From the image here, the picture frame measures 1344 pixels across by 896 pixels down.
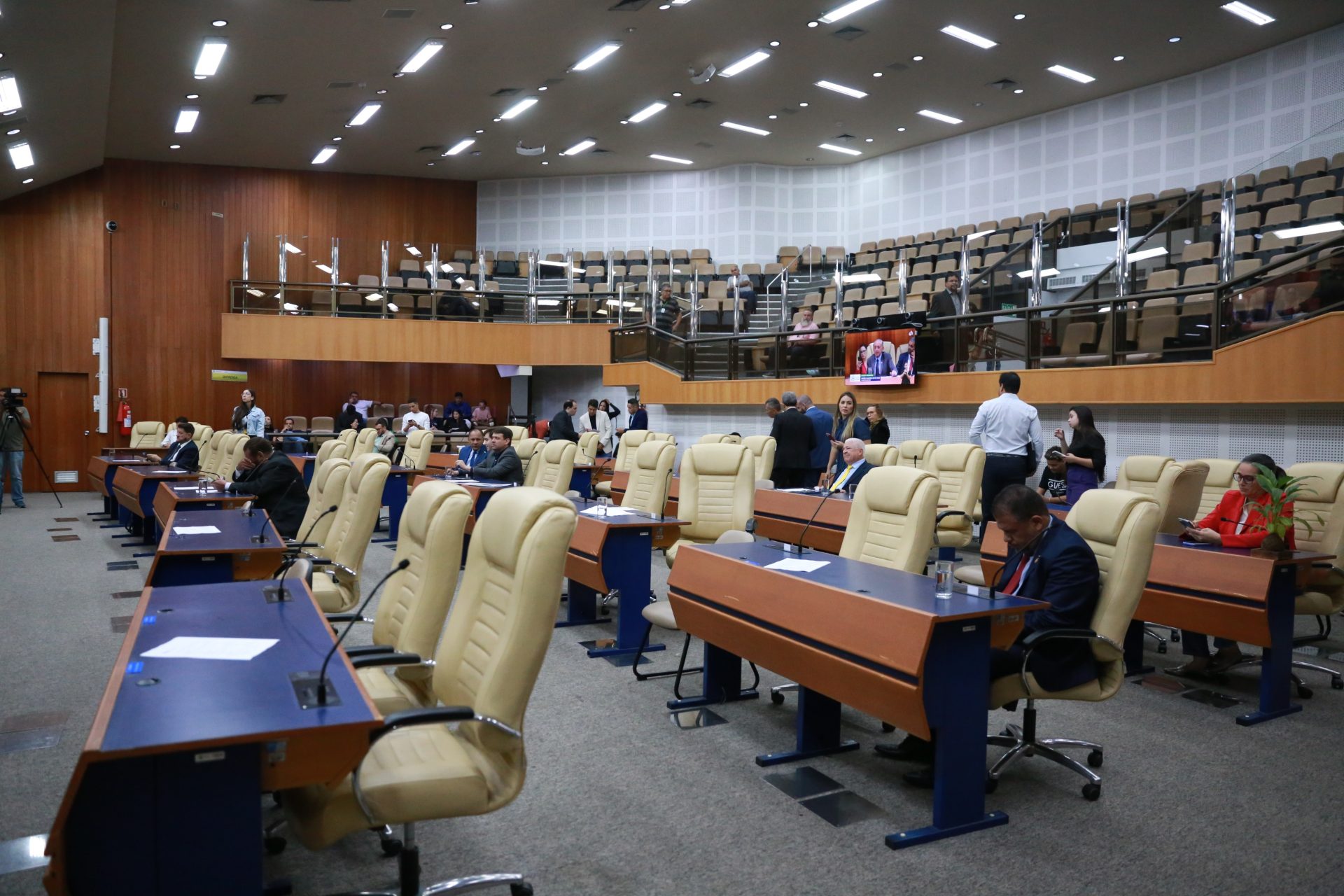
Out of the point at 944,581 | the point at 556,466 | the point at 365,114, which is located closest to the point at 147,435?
the point at 365,114

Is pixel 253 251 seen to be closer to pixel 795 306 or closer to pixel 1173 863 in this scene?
pixel 795 306

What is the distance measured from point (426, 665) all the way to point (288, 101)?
15.2m

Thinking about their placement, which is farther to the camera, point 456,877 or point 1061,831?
point 1061,831

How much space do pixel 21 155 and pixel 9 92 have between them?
382cm

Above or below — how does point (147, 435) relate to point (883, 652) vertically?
above

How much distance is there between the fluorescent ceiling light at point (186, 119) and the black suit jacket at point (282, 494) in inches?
473

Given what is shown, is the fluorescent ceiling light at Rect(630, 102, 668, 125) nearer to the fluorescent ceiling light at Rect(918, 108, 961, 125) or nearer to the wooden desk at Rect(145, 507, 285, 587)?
the fluorescent ceiling light at Rect(918, 108, 961, 125)

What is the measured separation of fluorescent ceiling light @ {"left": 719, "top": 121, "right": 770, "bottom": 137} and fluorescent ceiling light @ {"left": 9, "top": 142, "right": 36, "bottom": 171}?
446 inches

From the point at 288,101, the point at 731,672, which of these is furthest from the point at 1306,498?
the point at 288,101

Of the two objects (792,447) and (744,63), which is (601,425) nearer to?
(744,63)

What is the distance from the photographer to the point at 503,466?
320 inches

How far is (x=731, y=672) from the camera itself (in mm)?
4617

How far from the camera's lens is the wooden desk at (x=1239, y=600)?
14.1ft

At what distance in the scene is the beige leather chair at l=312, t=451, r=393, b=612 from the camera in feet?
15.0
